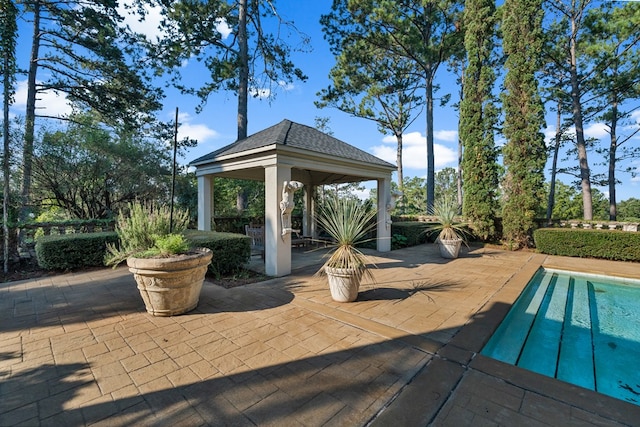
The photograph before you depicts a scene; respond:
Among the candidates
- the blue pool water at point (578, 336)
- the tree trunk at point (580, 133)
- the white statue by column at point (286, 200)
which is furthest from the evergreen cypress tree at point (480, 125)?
the white statue by column at point (286, 200)

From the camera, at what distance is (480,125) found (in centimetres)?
1052

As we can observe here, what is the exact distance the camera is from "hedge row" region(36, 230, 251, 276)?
570 centimetres

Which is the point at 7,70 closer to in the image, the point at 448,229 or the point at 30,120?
the point at 30,120

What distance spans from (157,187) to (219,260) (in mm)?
6690

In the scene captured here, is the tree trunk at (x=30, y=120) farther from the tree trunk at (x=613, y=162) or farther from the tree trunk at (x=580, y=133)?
the tree trunk at (x=613, y=162)

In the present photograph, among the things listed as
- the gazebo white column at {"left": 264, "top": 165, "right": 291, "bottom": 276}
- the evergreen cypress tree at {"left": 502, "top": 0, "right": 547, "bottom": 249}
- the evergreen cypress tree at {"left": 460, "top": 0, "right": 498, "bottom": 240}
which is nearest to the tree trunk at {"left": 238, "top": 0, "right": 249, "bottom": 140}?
the gazebo white column at {"left": 264, "top": 165, "right": 291, "bottom": 276}

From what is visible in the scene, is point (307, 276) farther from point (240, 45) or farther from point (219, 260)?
point (240, 45)

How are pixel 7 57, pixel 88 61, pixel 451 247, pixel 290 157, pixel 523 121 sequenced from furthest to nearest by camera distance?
1. pixel 88 61
2. pixel 523 121
3. pixel 451 247
4. pixel 290 157
5. pixel 7 57

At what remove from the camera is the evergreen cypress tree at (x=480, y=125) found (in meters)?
10.5

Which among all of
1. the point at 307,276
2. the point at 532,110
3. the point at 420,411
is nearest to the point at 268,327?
the point at 420,411

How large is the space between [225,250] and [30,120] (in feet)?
27.2

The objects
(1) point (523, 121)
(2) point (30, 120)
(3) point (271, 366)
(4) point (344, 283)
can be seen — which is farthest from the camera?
(1) point (523, 121)

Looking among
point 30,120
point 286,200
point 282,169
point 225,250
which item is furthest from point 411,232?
point 30,120

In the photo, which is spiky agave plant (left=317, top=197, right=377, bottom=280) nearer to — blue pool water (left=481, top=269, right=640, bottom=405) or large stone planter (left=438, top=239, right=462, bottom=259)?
blue pool water (left=481, top=269, right=640, bottom=405)
